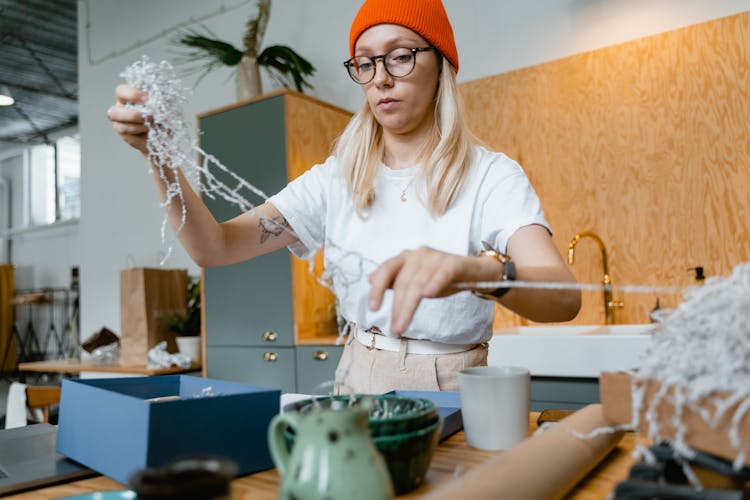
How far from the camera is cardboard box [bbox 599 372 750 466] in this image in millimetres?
522

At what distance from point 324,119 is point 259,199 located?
1.66 feet

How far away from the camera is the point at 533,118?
102 inches

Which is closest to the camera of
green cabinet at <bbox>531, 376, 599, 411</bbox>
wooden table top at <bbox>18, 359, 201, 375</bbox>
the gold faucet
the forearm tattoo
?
the forearm tattoo

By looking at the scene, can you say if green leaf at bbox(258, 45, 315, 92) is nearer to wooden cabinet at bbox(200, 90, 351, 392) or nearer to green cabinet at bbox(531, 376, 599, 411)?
wooden cabinet at bbox(200, 90, 351, 392)

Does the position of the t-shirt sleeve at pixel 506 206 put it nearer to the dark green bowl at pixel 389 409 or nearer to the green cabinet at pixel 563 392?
the dark green bowl at pixel 389 409

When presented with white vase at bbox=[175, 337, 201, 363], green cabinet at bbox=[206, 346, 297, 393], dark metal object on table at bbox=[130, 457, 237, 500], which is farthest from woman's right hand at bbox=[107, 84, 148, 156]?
white vase at bbox=[175, 337, 201, 363]

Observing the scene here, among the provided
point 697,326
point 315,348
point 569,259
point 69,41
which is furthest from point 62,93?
point 697,326

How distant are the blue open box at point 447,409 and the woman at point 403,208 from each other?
0.15 m

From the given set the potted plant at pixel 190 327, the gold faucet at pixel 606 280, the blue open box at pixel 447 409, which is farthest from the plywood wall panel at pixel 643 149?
the blue open box at pixel 447 409

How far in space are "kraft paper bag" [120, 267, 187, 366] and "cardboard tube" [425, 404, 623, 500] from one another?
2785 mm

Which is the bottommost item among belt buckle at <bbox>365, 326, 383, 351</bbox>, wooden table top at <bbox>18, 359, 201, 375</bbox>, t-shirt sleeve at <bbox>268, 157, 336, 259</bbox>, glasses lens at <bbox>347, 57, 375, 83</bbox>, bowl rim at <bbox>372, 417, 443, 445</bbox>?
wooden table top at <bbox>18, 359, 201, 375</bbox>

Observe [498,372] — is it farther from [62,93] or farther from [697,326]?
[62,93]

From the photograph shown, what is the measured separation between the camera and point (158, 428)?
64cm

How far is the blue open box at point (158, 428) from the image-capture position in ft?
2.12
